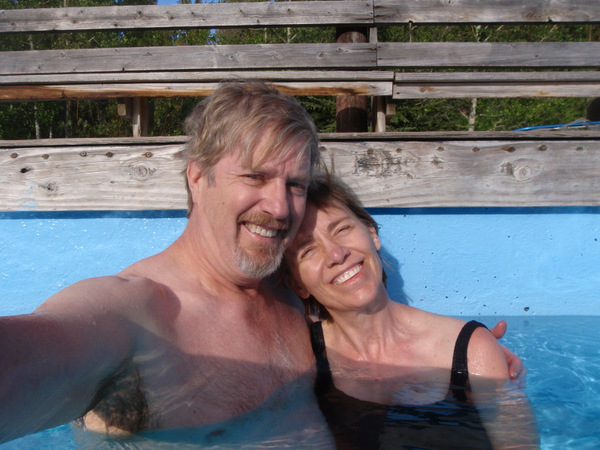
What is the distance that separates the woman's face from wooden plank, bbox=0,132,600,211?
2.30ft

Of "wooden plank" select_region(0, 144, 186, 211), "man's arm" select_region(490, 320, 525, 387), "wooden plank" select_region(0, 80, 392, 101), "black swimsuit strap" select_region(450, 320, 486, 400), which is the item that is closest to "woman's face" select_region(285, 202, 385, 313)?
"black swimsuit strap" select_region(450, 320, 486, 400)

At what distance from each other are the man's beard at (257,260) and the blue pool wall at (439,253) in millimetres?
1127

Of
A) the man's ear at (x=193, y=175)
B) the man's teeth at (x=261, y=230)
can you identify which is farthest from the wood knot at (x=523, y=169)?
the man's ear at (x=193, y=175)

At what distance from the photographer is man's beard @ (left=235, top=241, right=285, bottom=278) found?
1.79 metres

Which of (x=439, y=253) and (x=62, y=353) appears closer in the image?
(x=62, y=353)

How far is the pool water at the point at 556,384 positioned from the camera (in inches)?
73.2

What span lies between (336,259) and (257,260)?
305mm

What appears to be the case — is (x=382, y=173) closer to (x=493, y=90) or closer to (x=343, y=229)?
(x=343, y=229)

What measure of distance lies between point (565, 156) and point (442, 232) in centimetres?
77

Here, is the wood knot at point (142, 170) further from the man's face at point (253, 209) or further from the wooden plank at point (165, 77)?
the man's face at point (253, 209)

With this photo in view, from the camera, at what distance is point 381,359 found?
2.07 meters

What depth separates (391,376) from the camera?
6.76 ft

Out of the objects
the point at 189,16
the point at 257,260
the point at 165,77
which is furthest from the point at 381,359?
the point at 189,16

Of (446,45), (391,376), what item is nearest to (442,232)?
(391,376)
